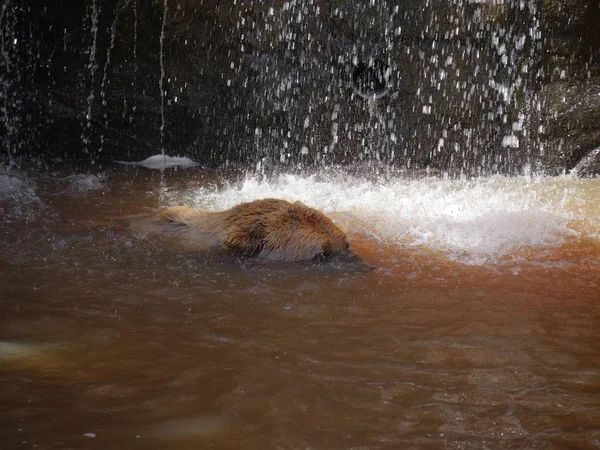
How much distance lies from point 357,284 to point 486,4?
5521 millimetres

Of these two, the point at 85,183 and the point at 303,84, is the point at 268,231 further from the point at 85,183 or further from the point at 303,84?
the point at 303,84

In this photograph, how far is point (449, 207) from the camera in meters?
7.31

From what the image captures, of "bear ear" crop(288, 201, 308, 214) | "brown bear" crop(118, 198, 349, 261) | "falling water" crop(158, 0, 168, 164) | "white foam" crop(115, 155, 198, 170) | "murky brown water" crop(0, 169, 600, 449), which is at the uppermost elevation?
"falling water" crop(158, 0, 168, 164)

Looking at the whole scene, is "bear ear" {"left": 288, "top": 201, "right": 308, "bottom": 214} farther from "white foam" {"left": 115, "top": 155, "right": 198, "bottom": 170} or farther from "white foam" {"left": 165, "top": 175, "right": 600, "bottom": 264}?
"white foam" {"left": 115, "top": 155, "right": 198, "bottom": 170}

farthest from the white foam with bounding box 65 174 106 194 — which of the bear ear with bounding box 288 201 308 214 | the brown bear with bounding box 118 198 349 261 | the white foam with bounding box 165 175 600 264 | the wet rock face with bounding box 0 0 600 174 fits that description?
the bear ear with bounding box 288 201 308 214

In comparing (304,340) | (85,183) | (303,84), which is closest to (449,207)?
(303,84)

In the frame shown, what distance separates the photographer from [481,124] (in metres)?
→ 9.30

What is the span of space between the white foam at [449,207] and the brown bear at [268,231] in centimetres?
85

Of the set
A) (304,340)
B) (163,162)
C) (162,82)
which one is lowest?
(304,340)

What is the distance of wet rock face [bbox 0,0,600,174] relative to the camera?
29.9ft

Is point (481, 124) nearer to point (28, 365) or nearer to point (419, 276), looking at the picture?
point (419, 276)

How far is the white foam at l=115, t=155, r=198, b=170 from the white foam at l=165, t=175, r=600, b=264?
137 cm

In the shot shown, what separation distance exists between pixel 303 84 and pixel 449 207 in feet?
10.5

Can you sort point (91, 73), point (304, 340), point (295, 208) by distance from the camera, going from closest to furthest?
point (304, 340) < point (295, 208) < point (91, 73)
